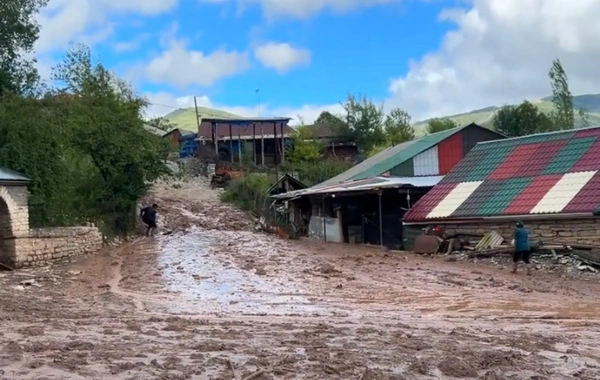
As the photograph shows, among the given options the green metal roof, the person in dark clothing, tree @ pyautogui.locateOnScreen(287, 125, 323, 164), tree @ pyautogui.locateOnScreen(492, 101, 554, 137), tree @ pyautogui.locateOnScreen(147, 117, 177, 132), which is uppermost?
tree @ pyautogui.locateOnScreen(147, 117, 177, 132)

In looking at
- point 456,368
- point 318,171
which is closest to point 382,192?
point 318,171

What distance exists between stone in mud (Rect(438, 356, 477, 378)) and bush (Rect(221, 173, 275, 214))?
32.6 m

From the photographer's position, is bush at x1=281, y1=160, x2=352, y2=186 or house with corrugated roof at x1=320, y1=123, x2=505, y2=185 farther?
bush at x1=281, y1=160, x2=352, y2=186

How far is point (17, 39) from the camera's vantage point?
37.5 m

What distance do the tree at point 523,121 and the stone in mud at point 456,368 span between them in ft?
159

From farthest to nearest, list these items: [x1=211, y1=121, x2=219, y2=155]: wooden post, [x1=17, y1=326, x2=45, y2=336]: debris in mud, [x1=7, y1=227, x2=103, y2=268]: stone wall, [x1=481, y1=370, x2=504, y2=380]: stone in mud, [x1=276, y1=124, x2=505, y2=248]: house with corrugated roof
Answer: [x1=211, y1=121, x2=219, y2=155]: wooden post < [x1=276, y1=124, x2=505, y2=248]: house with corrugated roof < [x1=7, y1=227, x2=103, y2=268]: stone wall < [x1=17, y1=326, x2=45, y2=336]: debris in mud < [x1=481, y1=370, x2=504, y2=380]: stone in mud

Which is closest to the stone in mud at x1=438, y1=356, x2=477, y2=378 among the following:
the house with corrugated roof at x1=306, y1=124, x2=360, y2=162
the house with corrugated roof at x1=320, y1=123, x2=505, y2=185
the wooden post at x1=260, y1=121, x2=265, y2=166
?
the house with corrugated roof at x1=320, y1=123, x2=505, y2=185

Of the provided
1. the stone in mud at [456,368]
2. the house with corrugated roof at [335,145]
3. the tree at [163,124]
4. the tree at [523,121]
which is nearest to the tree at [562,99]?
the tree at [523,121]

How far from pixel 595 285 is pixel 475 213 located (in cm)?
656

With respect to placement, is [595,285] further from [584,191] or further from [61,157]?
[61,157]

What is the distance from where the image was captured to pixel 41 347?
8.23 metres

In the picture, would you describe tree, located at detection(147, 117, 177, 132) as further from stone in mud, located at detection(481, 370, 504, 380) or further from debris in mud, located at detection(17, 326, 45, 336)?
stone in mud, located at detection(481, 370, 504, 380)

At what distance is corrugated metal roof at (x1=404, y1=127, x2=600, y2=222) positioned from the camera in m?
21.7

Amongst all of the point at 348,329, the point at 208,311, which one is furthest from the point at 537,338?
the point at 208,311
